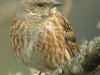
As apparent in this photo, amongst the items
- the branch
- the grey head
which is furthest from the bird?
the branch

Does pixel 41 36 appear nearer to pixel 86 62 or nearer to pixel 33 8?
pixel 33 8

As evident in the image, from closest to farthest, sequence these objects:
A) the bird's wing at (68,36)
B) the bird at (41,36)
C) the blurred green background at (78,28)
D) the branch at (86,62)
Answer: the branch at (86,62) < the bird at (41,36) < the bird's wing at (68,36) < the blurred green background at (78,28)

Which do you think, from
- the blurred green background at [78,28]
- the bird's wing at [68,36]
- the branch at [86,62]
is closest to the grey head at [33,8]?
the bird's wing at [68,36]

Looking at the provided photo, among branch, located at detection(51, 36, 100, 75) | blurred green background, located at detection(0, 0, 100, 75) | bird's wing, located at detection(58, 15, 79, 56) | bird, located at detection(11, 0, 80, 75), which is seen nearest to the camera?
branch, located at detection(51, 36, 100, 75)

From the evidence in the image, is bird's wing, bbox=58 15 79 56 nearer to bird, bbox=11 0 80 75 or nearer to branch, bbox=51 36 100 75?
bird, bbox=11 0 80 75

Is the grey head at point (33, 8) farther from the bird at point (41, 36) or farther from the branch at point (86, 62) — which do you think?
the branch at point (86, 62)

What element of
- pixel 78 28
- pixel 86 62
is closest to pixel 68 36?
pixel 78 28

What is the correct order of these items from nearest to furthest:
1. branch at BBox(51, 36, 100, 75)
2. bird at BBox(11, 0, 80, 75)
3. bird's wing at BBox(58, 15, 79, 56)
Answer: branch at BBox(51, 36, 100, 75) < bird at BBox(11, 0, 80, 75) < bird's wing at BBox(58, 15, 79, 56)

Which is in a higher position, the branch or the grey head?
the grey head
